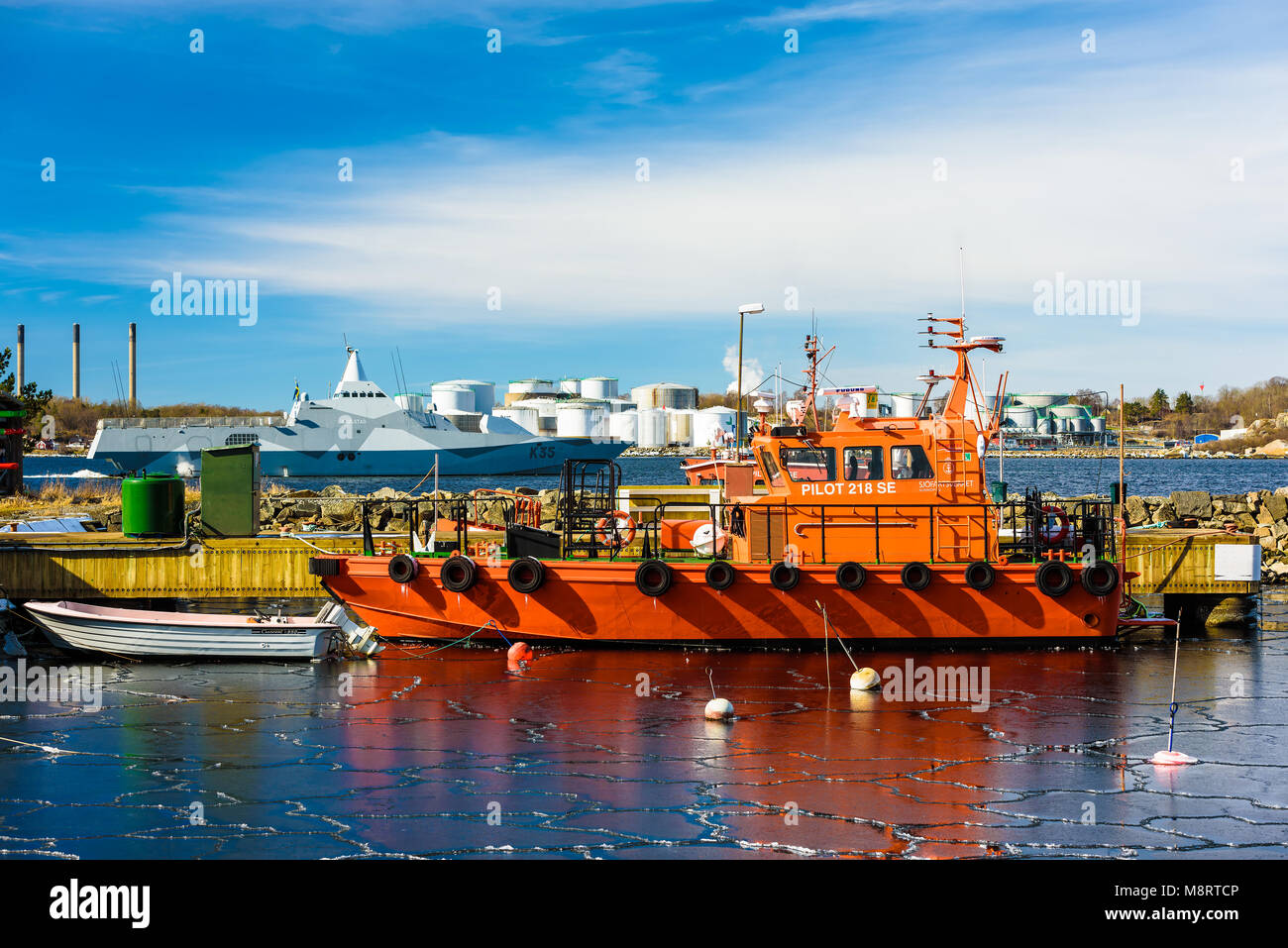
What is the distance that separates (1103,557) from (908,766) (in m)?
7.77

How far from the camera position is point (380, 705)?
42.5 ft

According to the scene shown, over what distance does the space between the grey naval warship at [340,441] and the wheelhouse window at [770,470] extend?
62.5m

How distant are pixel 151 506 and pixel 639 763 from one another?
12363 mm

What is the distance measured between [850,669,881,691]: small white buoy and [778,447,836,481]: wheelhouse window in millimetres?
3286

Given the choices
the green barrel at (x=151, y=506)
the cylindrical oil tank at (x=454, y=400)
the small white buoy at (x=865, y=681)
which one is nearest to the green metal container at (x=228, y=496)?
the green barrel at (x=151, y=506)

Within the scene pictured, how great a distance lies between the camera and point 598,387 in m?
169

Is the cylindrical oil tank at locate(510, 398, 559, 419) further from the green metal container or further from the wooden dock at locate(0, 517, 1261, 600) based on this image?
the wooden dock at locate(0, 517, 1261, 600)

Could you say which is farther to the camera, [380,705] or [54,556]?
[54,556]

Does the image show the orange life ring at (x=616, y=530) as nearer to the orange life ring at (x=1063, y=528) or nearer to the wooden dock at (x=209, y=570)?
the wooden dock at (x=209, y=570)

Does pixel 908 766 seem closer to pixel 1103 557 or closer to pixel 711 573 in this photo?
pixel 711 573

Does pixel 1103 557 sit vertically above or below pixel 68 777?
above

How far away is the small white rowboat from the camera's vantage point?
51.3 feet
